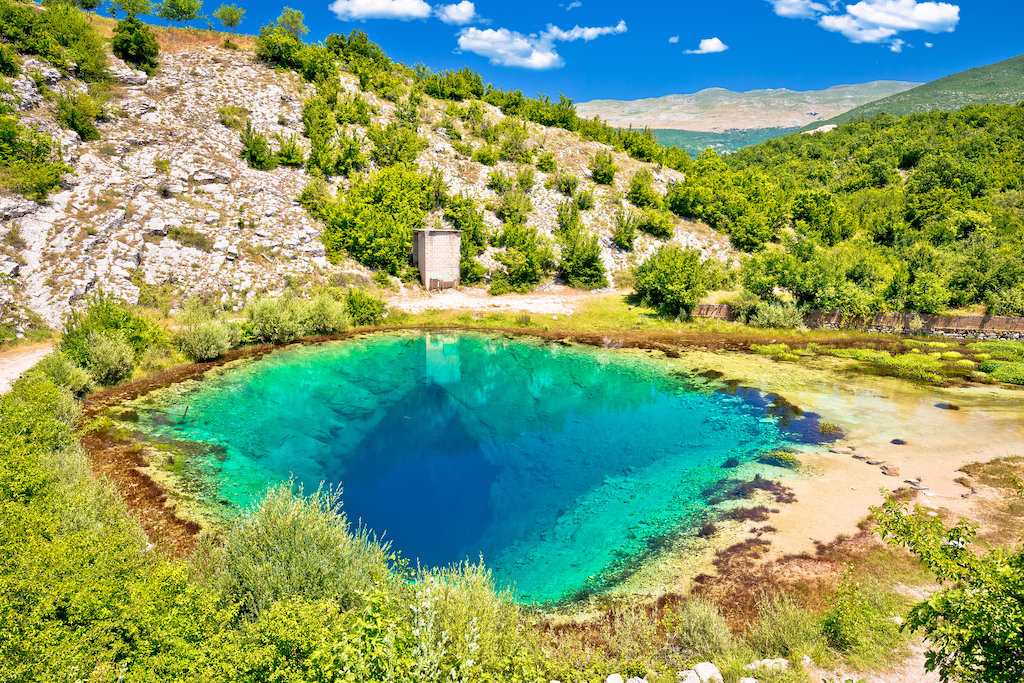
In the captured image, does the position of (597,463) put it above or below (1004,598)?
below

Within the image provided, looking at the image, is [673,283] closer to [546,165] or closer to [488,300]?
[488,300]

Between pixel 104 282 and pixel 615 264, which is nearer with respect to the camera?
pixel 104 282

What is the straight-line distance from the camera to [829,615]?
705 centimetres

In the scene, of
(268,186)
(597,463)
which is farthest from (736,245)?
(268,186)

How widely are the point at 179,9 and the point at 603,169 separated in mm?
36860

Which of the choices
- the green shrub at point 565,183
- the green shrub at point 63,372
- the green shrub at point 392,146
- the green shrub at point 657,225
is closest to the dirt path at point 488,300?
the green shrub at point 657,225

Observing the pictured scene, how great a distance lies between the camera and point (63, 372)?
48.8 ft

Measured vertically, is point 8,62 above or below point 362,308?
above

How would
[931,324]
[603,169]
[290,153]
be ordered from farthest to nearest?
[603,169] < [290,153] < [931,324]

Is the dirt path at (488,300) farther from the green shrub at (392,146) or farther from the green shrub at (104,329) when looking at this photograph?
the green shrub at (392,146)

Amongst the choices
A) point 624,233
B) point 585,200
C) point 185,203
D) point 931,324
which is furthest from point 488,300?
point 931,324

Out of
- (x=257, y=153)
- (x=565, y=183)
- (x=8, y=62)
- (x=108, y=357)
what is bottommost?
(x=108, y=357)

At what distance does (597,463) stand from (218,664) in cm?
1029

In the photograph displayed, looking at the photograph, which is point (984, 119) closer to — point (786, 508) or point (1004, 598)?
point (786, 508)
